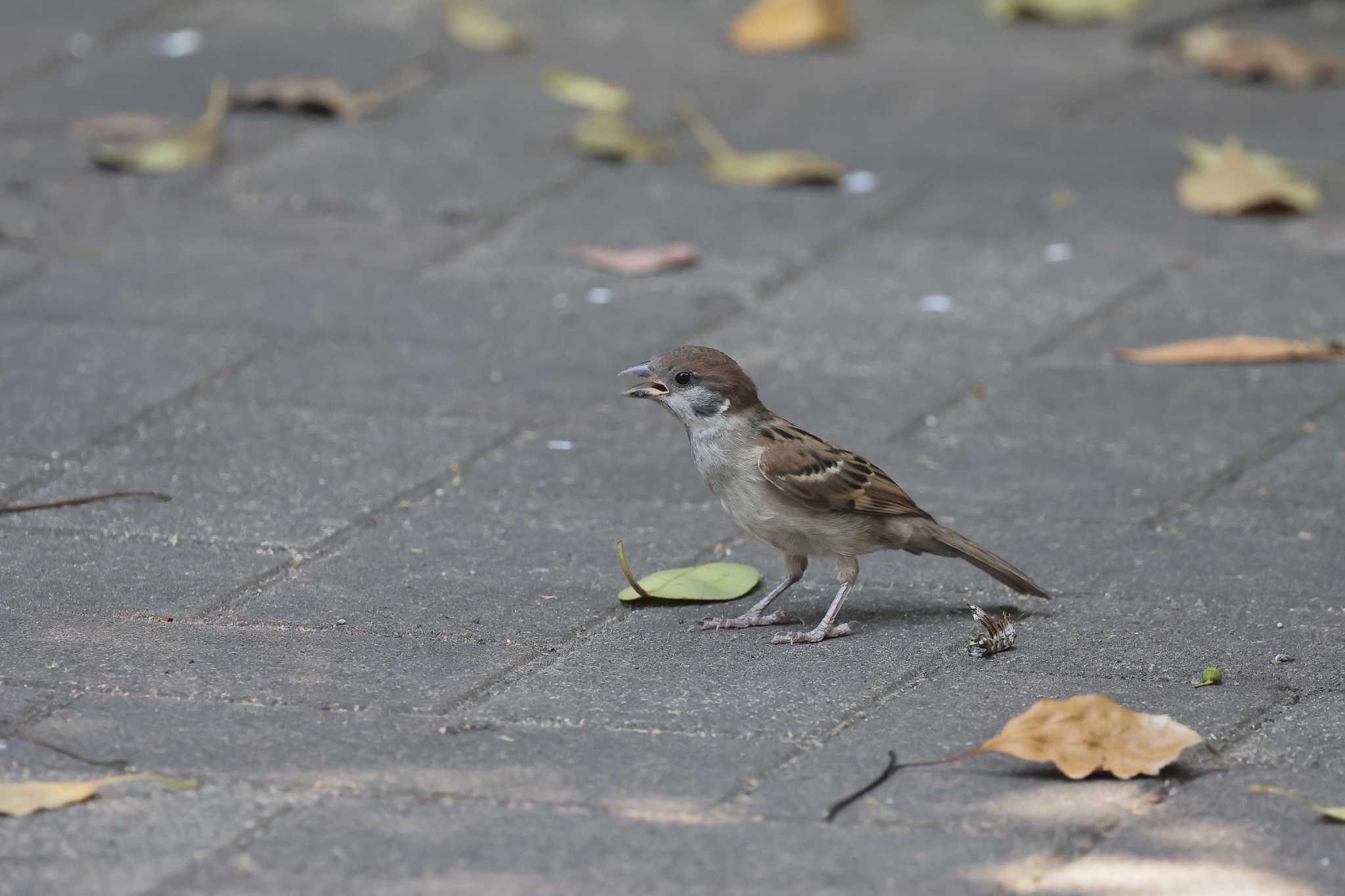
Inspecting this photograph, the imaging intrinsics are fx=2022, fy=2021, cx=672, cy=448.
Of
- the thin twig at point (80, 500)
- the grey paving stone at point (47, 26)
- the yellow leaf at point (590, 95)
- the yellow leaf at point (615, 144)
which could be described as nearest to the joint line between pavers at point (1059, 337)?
the thin twig at point (80, 500)

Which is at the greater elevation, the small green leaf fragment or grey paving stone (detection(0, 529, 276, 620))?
the small green leaf fragment

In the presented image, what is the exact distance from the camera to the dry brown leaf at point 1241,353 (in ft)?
21.2

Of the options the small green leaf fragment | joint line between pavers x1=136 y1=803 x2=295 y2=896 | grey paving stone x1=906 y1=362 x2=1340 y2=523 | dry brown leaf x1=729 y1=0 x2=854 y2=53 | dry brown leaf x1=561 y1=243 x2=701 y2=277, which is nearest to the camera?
joint line between pavers x1=136 y1=803 x2=295 y2=896

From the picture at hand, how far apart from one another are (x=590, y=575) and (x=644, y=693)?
2.54 feet

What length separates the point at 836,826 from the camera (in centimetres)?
367

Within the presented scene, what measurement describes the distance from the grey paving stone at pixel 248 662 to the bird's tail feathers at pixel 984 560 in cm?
103

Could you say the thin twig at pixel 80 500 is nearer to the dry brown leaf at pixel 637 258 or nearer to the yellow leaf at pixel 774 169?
the dry brown leaf at pixel 637 258

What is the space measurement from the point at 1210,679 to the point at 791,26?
597cm

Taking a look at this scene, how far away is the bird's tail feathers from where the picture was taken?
15.4 ft

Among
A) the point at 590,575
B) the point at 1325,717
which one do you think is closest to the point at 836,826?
the point at 1325,717

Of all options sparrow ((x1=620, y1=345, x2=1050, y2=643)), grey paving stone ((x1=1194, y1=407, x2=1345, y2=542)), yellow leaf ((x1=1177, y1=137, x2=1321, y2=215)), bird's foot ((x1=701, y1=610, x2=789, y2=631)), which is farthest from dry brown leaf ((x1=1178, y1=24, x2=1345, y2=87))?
bird's foot ((x1=701, y1=610, x2=789, y2=631))

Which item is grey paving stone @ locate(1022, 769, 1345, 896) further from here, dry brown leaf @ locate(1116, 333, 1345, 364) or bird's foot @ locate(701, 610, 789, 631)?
dry brown leaf @ locate(1116, 333, 1345, 364)

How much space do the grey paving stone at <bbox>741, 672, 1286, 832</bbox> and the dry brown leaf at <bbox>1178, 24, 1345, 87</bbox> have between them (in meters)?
5.48

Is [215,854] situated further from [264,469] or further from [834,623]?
[264,469]
